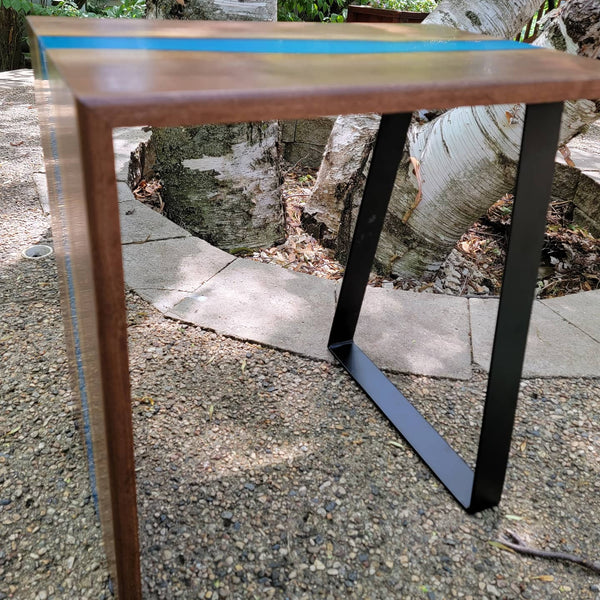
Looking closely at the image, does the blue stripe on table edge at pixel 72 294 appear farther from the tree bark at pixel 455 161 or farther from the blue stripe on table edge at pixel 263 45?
the tree bark at pixel 455 161

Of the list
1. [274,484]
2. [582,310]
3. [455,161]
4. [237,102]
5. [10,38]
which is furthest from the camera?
[10,38]

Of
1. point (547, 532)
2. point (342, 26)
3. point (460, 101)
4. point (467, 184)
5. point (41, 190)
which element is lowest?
point (547, 532)

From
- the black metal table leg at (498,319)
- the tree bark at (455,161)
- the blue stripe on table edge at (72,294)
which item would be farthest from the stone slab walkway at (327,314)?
the blue stripe on table edge at (72,294)

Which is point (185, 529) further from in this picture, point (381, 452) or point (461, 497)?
point (461, 497)

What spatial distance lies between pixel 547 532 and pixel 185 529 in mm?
921

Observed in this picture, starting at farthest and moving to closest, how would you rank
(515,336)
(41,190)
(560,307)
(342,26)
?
(41,190), (560,307), (342,26), (515,336)

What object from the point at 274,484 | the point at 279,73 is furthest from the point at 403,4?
the point at 279,73

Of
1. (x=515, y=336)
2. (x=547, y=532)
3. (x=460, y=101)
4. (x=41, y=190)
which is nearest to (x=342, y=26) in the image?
(x=460, y=101)

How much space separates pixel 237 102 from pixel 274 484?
3.64 feet

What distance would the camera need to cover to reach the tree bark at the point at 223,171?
105 inches

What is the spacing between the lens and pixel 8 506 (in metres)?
1.48

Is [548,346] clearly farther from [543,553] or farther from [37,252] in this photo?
[37,252]

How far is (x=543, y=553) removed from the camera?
1.44m

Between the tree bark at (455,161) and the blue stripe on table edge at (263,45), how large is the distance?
1053 mm
